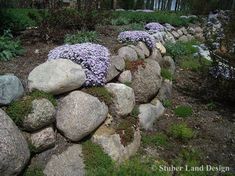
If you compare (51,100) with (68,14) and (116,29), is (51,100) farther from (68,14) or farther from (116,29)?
(116,29)

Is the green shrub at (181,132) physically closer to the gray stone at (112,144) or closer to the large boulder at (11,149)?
the gray stone at (112,144)

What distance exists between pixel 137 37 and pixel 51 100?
389 centimetres

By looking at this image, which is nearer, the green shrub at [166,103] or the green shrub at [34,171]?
the green shrub at [34,171]

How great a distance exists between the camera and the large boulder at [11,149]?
175 inches

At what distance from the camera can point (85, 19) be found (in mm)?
9406

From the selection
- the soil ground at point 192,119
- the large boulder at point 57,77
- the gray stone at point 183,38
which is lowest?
the gray stone at point 183,38

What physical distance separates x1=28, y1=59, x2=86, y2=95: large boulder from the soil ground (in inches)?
10.5

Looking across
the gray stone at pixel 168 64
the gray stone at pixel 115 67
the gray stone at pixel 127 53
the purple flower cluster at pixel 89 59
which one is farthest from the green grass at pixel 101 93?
the gray stone at pixel 168 64

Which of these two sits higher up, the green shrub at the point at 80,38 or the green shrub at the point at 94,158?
the green shrub at the point at 80,38

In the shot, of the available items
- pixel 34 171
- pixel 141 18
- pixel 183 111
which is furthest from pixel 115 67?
pixel 141 18

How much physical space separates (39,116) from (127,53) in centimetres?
304

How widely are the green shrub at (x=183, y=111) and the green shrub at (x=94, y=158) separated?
8.79 ft

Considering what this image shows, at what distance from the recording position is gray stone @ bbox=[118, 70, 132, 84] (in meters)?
7.01

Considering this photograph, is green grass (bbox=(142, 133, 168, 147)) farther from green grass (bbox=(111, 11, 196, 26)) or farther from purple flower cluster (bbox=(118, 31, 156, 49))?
green grass (bbox=(111, 11, 196, 26))
